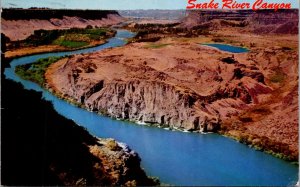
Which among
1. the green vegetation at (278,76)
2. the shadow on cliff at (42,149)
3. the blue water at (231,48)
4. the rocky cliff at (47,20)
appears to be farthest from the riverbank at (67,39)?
the green vegetation at (278,76)

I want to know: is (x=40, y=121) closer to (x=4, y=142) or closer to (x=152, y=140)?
(x=4, y=142)

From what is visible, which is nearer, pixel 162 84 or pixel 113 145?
pixel 113 145

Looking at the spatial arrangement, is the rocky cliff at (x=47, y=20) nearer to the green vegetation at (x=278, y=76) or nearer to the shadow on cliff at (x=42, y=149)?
the shadow on cliff at (x=42, y=149)

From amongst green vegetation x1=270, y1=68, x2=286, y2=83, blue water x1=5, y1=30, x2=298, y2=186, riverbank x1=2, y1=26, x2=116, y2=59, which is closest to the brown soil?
riverbank x1=2, y1=26, x2=116, y2=59

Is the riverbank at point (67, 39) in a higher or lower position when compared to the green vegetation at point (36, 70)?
higher

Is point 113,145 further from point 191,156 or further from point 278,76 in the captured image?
point 278,76

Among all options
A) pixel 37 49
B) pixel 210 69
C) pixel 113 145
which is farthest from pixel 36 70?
pixel 210 69
